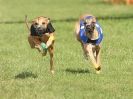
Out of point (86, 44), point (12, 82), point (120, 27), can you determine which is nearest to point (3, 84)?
point (12, 82)

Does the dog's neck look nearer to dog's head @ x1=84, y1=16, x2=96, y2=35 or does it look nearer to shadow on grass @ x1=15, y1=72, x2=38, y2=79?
dog's head @ x1=84, y1=16, x2=96, y2=35

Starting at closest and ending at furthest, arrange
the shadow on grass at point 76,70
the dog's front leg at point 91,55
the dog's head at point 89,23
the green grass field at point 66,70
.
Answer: the green grass field at point 66,70 < the dog's head at point 89,23 < the dog's front leg at point 91,55 < the shadow on grass at point 76,70

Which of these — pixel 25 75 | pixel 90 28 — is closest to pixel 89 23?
pixel 90 28

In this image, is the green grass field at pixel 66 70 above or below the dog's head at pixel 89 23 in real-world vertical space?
below

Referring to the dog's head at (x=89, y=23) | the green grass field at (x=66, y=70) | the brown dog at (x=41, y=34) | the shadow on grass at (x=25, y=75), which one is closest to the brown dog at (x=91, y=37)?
the dog's head at (x=89, y=23)

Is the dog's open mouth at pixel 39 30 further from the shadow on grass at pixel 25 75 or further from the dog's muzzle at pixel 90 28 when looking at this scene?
the shadow on grass at pixel 25 75

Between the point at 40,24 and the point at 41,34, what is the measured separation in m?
0.32

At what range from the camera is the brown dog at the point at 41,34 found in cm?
1272

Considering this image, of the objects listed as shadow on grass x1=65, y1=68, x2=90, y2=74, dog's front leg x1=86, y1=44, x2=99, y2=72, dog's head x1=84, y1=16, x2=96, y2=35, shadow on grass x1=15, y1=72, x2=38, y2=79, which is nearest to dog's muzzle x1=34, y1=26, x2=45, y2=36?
dog's head x1=84, y1=16, x2=96, y2=35

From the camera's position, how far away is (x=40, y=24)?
12.7 meters

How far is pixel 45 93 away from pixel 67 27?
14.1 meters

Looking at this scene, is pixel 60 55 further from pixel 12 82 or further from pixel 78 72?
pixel 12 82

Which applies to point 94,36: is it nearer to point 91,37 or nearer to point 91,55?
point 91,37

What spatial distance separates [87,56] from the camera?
14.1 meters
